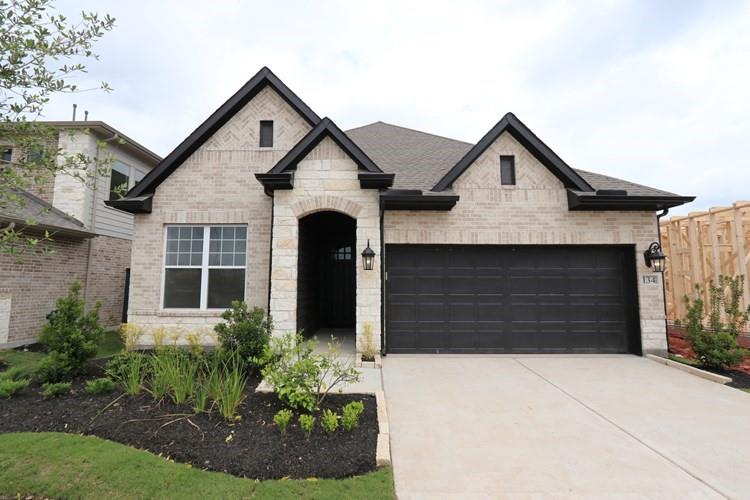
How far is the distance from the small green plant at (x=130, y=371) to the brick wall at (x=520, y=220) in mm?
5363

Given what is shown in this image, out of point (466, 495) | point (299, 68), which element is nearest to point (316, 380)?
point (466, 495)

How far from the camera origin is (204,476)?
317 cm

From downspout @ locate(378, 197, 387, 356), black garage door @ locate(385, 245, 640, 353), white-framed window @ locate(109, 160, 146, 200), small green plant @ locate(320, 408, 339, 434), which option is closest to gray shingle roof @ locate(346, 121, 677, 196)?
downspout @ locate(378, 197, 387, 356)

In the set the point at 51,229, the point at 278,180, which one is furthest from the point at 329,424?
the point at 51,229

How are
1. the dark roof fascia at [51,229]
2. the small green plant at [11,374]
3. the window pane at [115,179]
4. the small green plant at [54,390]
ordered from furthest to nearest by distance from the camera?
the window pane at [115,179]
the dark roof fascia at [51,229]
the small green plant at [11,374]
the small green plant at [54,390]

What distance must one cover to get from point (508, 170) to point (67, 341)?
9661 millimetres

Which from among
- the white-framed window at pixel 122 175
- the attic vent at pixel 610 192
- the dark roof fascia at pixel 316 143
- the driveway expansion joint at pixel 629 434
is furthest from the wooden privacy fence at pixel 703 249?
the white-framed window at pixel 122 175

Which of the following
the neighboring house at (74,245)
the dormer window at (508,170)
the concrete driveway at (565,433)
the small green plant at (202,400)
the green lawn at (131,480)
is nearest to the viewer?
the green lawn at (131,480)

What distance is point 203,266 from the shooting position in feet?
28.5

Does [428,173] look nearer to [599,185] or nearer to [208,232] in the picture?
[599,185]

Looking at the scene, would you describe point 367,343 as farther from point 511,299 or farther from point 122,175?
point 122,175

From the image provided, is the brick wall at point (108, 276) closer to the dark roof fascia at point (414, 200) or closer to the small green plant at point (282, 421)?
the dark roof fascia at point (414, 200)

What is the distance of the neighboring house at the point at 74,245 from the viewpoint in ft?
30.0

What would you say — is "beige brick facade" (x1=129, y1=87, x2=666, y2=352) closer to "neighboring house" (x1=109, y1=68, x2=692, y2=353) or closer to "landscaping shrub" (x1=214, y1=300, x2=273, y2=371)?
"neighboring house" (x1=109, y1=68, x2=692, y2=353)
